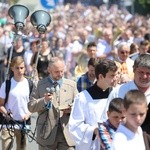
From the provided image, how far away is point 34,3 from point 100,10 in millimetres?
25658

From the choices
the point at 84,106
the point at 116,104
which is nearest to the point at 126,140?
the point at 116,104

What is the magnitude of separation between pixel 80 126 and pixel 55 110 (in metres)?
1.60

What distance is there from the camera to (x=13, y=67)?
9.59m

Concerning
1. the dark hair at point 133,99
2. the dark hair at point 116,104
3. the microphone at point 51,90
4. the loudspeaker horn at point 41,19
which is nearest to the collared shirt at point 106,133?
the dark hair at point 116,104

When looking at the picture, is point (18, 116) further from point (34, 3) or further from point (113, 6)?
point (113, 6)

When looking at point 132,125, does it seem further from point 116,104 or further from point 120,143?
point 116,104

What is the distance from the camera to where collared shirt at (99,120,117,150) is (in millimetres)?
6422

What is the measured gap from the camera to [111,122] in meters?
6.56

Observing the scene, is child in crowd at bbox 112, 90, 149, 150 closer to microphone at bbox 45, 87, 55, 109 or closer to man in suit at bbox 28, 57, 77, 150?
microphone at bbox 45, 87, 55, 109

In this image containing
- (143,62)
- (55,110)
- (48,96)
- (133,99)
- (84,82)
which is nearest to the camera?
(133,99)

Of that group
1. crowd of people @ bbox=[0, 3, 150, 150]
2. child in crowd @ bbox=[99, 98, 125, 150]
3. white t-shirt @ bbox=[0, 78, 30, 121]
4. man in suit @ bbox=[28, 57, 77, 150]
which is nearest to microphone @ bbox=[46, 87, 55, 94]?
crowd of people @ bbox=[0, 3, 150, 150]

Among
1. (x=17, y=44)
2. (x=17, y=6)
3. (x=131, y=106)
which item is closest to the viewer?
(x=131, y=106)

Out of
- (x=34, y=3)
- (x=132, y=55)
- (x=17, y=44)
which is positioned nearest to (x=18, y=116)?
(x=132, y=55)

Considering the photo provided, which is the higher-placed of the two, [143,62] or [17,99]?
[143,62]
